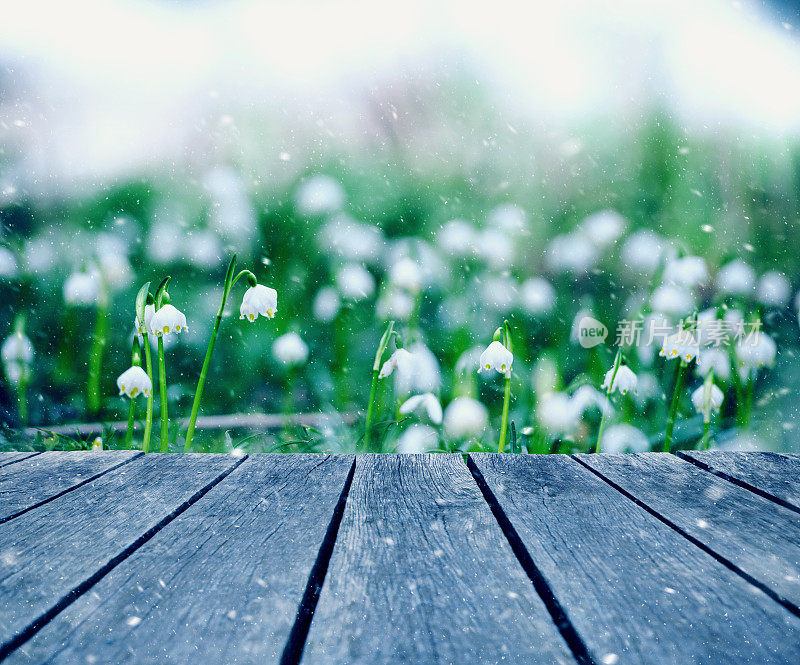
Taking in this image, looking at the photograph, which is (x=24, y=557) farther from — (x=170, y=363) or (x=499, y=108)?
(x=499, y=108)

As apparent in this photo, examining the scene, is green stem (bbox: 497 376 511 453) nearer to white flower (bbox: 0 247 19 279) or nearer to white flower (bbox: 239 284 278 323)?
white flower (bbox: 239 284 278 323)

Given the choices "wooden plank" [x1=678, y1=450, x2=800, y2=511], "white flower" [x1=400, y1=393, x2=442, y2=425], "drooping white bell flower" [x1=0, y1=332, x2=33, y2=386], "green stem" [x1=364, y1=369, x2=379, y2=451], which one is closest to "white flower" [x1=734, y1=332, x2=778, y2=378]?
"wooden plank" [x1=678, y1=450, x2=800, y2=511]

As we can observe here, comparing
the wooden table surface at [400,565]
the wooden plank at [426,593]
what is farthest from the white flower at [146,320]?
the wooden plank at [426,593]

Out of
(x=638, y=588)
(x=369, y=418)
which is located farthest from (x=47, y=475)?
(x=638, y=588)

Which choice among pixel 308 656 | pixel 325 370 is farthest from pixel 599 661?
pixel 325 370

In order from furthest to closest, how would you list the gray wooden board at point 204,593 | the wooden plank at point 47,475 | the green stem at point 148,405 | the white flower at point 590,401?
the white flower at point 590,401, the green stem at point 148,405, the wooden plank at point 47,475, the gray wooden board at point 204,593

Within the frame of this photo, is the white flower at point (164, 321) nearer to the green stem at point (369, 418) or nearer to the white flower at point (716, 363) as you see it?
the green stem at point (369, 418)

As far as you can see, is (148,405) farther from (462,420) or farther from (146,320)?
(462,420)
